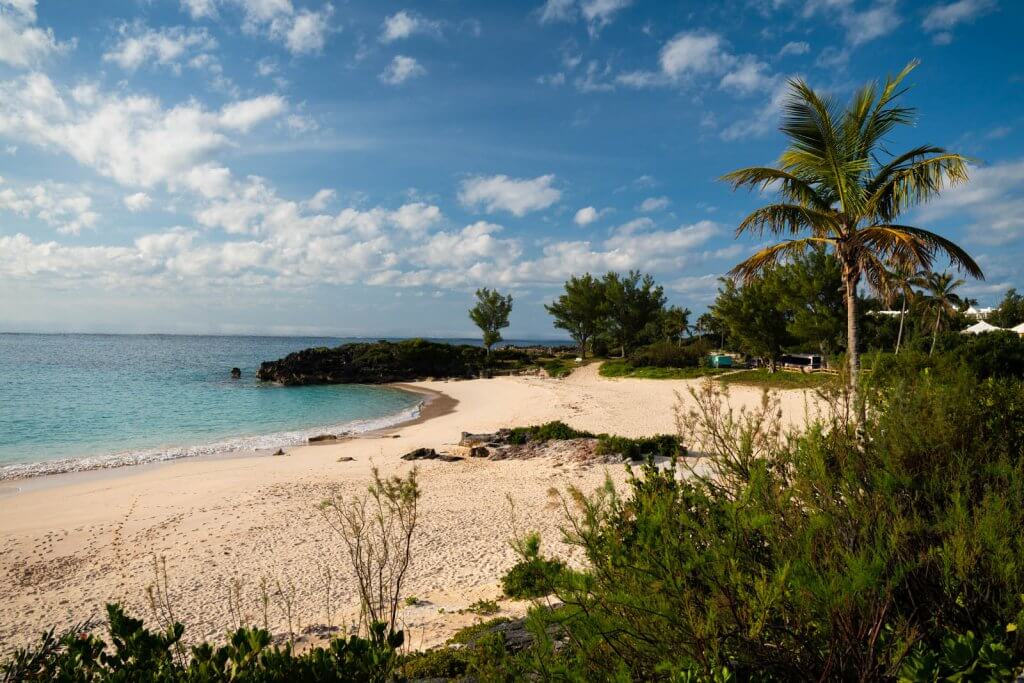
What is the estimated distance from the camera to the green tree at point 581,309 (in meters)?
61.5

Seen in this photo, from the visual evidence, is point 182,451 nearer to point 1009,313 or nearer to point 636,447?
point 636,447

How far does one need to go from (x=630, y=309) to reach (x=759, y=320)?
21427 mm

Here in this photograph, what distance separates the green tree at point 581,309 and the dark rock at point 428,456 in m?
45.1

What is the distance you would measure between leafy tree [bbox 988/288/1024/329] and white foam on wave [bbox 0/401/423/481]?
5848 cm

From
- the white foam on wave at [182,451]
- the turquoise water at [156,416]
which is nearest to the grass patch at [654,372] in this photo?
the turquoise water at [156,416]

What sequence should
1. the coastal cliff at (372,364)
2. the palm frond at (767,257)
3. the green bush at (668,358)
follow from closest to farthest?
the palm frond at (767,257), the green bush at (668,358), the coastal cliff at (372,364)

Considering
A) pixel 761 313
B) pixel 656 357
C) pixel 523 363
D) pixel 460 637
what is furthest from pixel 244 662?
pixel 523 363

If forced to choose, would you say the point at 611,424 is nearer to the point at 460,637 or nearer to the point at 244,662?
the point at 460,637

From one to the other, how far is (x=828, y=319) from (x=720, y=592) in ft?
110

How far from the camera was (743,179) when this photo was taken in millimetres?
9977

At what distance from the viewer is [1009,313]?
174ft

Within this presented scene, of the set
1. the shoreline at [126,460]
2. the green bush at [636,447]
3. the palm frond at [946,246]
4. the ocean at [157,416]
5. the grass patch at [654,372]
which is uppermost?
the palm frond at [946,246]

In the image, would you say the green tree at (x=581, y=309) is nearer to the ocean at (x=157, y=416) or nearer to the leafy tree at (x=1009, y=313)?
the ocean at (x=157, y=416)

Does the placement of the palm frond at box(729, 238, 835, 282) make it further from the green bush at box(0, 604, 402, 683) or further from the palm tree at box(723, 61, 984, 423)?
the green bush at box(0, 604, 402, 683)
